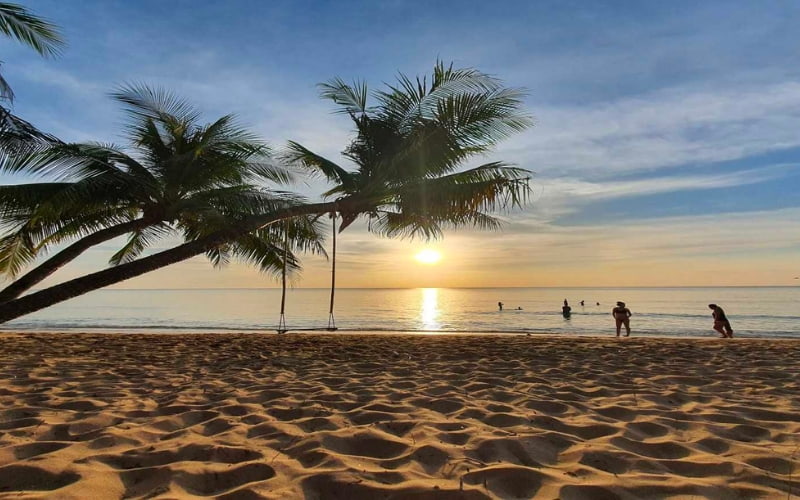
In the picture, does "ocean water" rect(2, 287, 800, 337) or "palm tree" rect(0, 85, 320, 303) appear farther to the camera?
"ocean water" rect(2, 287, 800, 337)

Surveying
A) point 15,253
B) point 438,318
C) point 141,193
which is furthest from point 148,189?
point 438,318

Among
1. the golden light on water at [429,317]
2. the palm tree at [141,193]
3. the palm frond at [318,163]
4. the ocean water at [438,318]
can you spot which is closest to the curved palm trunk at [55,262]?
the palm tree at [141,193]

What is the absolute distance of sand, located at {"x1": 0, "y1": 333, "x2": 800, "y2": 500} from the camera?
7.66 feet

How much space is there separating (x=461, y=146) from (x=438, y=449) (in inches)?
334

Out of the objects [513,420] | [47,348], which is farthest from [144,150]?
[513,420]

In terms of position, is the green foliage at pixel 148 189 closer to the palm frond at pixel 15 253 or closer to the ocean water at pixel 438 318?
the palm frond at pixel 15 253

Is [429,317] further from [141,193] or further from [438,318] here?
[141,193]

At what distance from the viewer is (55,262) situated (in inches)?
345

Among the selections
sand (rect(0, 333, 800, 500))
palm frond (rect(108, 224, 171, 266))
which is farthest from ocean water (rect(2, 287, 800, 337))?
sand (rect(0, 333, 800, 500))

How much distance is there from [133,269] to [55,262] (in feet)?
6.10

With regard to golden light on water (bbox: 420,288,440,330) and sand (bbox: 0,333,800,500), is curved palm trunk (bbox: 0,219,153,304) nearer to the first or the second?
sand (bbox: 0,333,800,500)

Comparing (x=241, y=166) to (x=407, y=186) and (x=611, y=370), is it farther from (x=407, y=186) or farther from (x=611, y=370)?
(x=611, y=370)

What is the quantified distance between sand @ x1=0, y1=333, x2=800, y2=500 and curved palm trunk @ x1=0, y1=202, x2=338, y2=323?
1.27m

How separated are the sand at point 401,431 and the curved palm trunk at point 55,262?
258cm
